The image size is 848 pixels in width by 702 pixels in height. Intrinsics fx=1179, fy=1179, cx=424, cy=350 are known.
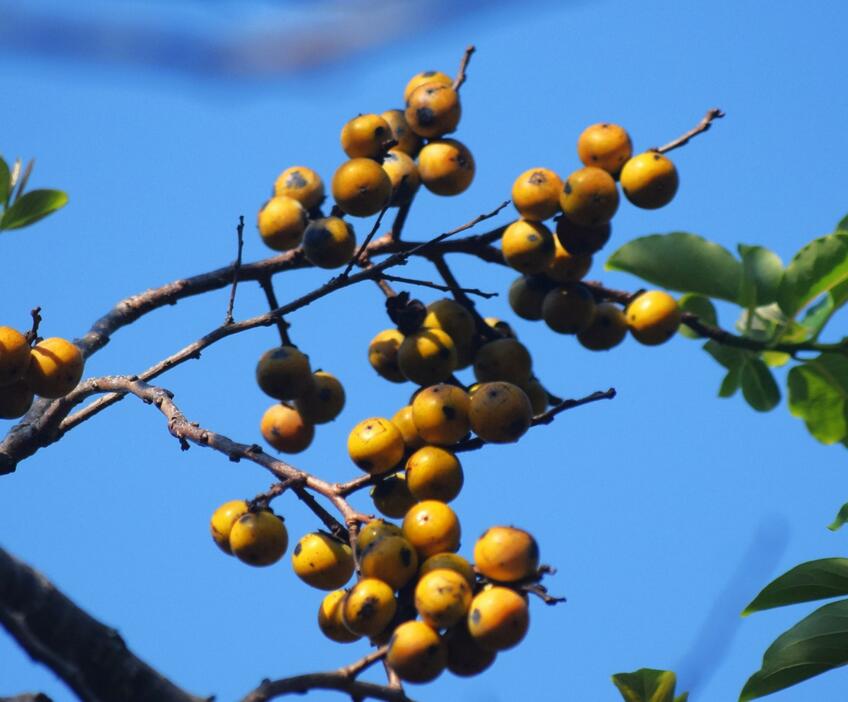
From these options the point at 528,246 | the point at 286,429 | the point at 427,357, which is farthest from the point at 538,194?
the point at 286,429

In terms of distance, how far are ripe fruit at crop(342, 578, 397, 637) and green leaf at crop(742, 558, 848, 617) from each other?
3.29 ft

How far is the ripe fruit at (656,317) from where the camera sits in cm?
300

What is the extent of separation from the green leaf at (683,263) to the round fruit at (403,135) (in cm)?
103

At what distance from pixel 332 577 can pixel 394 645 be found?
41 centimetres

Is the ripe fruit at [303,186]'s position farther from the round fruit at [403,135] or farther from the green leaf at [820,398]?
the green leaf at [820,398]

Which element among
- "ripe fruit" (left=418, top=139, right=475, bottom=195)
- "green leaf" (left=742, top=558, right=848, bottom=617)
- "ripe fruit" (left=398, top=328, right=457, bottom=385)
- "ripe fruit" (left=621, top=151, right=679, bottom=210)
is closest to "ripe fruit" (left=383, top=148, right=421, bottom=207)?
"ripe fruit" (left=418, top=139, right=475, bottom=195)

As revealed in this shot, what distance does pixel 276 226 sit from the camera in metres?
3.40

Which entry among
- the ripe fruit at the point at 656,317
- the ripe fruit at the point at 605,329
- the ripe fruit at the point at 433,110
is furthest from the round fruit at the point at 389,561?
the ripe fruit at the point at 433,110

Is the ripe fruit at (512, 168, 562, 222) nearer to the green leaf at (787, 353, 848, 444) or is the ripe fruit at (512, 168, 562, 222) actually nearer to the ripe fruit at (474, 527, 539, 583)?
the green leaf at (787, 353, 848, 444)

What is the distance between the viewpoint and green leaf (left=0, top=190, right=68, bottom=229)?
9.97ft

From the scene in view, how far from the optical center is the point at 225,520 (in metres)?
2.79

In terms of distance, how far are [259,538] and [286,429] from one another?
0.84 m

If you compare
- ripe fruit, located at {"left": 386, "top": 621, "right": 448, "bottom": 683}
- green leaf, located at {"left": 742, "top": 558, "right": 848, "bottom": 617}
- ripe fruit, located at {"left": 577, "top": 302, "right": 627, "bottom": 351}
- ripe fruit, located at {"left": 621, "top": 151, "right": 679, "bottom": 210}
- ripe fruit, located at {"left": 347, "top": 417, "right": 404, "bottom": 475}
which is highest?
ripe fruit, located at {"left": 621, "top": 151, "right": 679, "bottom": 210}

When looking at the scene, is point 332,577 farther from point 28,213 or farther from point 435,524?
point 28,213
